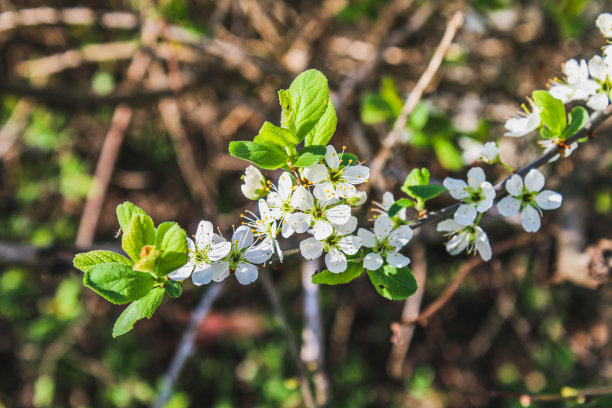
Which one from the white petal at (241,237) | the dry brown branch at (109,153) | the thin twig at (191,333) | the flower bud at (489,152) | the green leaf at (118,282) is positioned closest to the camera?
the green leaf at (118,282)

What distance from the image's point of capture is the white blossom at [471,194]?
836 millimetres

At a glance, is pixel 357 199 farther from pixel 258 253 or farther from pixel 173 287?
pixel 173 287

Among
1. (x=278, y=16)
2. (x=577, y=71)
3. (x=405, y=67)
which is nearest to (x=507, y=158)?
(x=405, y=67)

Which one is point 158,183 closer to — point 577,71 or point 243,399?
point 243,399

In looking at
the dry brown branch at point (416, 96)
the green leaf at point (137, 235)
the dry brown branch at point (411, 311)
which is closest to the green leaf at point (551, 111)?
the dry brown branch at point (416, 96)

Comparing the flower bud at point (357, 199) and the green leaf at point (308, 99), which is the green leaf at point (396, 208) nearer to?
the flower bud at point (357, 199)

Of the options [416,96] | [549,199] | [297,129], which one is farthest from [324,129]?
[416,96]

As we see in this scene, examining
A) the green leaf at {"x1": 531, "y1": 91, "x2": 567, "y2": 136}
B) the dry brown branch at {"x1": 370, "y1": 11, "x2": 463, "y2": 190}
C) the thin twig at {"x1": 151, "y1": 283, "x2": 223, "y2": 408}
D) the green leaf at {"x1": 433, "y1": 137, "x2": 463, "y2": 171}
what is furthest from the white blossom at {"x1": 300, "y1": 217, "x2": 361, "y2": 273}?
the thin twig at {"x1": 151, "y1": 283, "x2": 223, "y2": 408}

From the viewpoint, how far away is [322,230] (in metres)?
0.81

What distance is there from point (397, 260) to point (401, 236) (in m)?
0.05

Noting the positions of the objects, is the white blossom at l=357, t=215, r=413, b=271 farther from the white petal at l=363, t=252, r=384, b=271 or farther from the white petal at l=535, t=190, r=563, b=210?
the white petal at l=535, t=190, r=563, b=210

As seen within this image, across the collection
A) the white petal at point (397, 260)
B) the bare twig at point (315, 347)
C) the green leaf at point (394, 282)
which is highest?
the white petal at point (397, 260)

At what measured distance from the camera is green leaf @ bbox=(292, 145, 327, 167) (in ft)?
2.59

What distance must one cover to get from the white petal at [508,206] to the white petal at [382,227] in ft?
0.78
